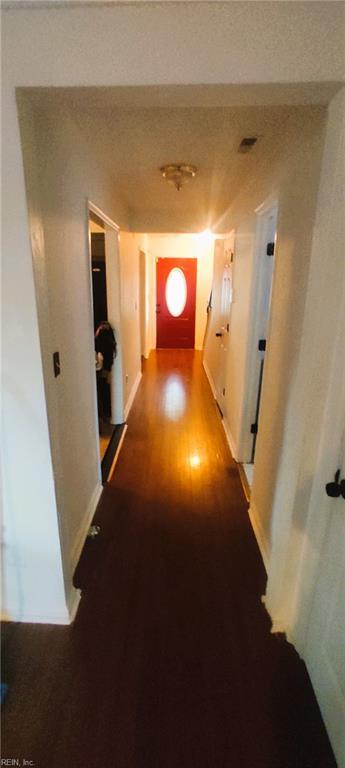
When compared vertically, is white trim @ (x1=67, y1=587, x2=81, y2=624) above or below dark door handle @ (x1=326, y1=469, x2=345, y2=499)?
below

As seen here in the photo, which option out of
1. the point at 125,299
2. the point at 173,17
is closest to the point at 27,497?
the point at 173,17

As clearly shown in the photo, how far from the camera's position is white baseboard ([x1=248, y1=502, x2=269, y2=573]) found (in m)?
1.86

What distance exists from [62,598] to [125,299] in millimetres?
2754

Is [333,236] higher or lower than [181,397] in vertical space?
higher

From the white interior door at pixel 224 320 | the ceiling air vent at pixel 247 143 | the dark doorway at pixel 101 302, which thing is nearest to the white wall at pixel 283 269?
the ceiling air vent at pixel 247 143

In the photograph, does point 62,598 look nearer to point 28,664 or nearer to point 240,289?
point 28,664

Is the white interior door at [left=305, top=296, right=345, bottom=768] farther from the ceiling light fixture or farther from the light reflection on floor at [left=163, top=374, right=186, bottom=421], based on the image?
the light reflection on floor at [left=163, top=374, right=186, bottom=421]

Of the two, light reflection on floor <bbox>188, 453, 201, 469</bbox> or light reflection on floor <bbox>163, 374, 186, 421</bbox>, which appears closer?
light reflection on floor <bbox>188, 453, 201, 469</bbox>

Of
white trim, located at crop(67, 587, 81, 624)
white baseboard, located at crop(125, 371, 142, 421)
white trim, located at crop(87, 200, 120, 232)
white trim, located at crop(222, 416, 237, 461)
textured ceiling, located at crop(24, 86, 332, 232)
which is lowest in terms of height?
white trim, located at crop(67, 587, 81, 624)

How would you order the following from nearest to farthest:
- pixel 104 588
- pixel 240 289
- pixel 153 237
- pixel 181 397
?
pixel 104 588 < pixel 240 289 < pixel 181 397 < pixel 153 237

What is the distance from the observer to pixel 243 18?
3.10 feet

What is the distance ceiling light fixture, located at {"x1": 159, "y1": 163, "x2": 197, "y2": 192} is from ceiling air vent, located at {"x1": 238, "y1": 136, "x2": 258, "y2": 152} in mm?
421

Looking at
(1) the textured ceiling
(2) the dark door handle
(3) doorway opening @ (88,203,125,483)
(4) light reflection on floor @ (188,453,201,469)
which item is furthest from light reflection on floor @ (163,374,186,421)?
(2) the dark door handle

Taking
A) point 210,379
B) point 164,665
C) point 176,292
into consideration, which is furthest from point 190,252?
point 164,665
